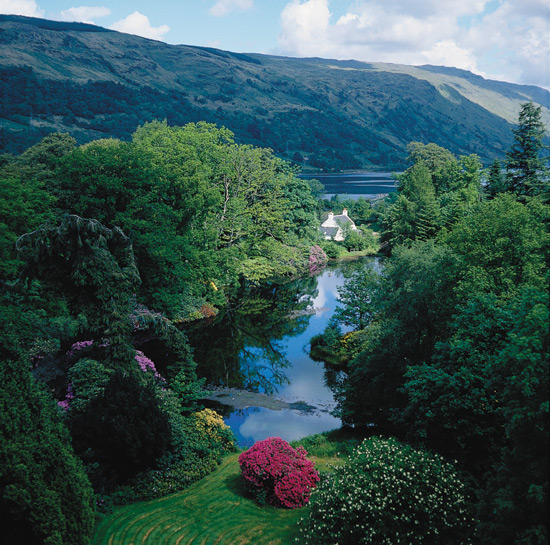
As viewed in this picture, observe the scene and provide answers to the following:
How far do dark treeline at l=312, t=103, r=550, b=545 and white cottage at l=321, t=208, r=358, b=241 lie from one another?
4778cm

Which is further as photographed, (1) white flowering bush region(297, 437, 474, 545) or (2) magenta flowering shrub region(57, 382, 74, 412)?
(2) magenta flowering shrub region(57, 382, 74, 412)

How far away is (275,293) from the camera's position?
169 feet

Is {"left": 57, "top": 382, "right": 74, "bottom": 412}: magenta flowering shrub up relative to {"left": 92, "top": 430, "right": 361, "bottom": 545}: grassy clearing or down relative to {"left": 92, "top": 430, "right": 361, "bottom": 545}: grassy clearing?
up

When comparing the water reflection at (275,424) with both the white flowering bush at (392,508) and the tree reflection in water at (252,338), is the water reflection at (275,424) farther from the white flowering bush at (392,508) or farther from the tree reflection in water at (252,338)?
the white flowering bush at (392,508)

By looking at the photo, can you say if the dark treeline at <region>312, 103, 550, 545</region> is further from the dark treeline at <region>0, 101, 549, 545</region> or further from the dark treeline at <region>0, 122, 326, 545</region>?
the dark treeline at <region>0, 122, 326, 545</region>

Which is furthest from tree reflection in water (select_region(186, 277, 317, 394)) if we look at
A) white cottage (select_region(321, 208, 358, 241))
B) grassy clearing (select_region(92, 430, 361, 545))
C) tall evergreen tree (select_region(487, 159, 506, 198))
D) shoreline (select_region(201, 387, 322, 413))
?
white cottage (select_region(321, 208, 358, 241))

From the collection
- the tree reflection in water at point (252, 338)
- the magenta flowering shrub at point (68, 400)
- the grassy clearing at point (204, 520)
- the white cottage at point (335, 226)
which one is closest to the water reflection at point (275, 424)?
the tree reflection in water at point (252, 338)

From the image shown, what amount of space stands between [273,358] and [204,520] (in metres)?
20.2

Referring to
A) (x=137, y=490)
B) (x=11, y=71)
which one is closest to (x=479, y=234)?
(x=137, y=490)

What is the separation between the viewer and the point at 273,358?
33.4 meters

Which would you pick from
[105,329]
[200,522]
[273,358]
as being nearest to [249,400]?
[273,358]

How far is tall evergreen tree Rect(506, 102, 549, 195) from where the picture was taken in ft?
126

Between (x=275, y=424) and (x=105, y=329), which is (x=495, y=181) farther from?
(x=105, y=329)

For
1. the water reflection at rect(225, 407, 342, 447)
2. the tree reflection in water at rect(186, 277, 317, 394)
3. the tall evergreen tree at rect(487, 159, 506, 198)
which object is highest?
the tall evergreen tree at rect(487, 159, 506, 198)
